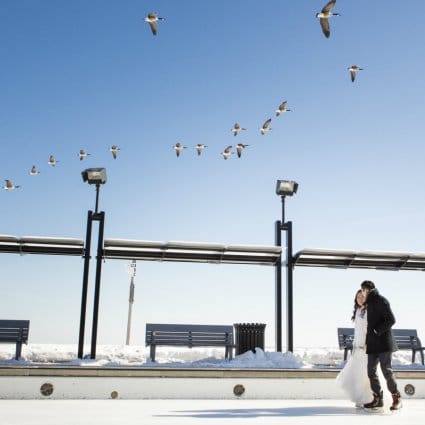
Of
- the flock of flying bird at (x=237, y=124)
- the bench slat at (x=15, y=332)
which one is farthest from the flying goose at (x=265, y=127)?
the bench slat at (x=15, y=332)

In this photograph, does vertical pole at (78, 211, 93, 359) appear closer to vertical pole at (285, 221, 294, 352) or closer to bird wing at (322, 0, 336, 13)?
vertical pole at (285, 221, 294, 352)

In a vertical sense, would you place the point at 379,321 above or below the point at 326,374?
above

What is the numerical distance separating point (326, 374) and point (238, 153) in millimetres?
12548

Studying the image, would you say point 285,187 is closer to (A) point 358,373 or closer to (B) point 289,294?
(B) point 289,294

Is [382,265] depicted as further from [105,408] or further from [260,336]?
[105,408]

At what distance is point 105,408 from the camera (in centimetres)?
603

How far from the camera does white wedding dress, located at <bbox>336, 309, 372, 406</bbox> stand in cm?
659

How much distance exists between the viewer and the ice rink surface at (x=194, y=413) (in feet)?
16.6

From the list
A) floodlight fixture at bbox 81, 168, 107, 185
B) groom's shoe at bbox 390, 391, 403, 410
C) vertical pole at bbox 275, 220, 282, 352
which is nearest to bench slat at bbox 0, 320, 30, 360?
floodlight fixture at bbox 81, 168, 107, 185

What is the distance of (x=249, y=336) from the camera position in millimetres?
12148

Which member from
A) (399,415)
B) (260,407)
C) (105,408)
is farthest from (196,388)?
(399,415)

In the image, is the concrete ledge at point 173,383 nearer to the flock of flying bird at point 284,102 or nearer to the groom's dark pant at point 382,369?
the groom's dark pant at point 382,369

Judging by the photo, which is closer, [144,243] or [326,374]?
[326,374]

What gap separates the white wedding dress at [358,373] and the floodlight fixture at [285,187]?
7.01 m
